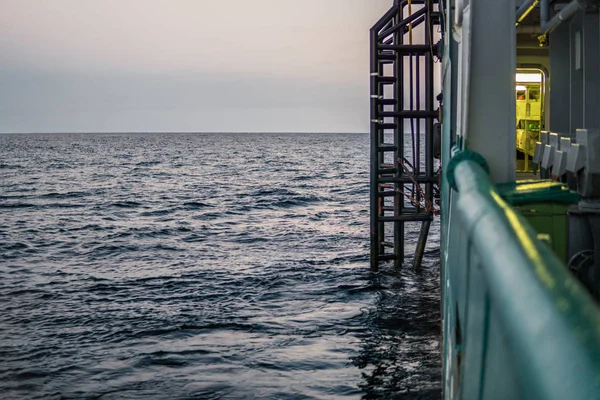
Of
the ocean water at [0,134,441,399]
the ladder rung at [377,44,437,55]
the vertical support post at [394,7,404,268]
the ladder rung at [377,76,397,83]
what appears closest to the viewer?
the ocean water at [0,134,441,399]

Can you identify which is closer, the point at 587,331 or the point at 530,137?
the point at 587,331

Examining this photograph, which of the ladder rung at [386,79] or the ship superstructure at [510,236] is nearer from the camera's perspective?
the ship superstructure at [510,236]

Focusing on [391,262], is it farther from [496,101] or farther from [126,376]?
[496,101]

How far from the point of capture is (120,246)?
2294cm

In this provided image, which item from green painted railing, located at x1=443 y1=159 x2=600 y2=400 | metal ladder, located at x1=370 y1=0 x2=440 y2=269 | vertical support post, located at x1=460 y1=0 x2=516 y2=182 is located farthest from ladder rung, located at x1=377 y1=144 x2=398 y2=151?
green painted railing, located at x1=443 y1=159 x2=600 y2=400

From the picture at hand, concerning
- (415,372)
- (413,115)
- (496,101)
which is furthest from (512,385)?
(413,115)

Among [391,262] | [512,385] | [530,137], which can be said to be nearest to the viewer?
[512,385]

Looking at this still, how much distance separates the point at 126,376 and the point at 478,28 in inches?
306

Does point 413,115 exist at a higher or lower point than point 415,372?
higher

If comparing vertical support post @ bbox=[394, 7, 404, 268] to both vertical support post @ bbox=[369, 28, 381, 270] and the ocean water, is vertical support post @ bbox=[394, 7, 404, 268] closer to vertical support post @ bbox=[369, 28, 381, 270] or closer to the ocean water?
vertical support post @ bbox=[369, 28, 381, 270]

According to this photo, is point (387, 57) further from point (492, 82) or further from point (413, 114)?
point (492, 82)

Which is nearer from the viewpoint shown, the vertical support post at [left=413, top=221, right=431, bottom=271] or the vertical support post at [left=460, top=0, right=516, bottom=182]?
the vertical support post at [left=460, top=0, right=516, bottom=182]

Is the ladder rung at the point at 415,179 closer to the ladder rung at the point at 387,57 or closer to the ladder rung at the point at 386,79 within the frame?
the ladder rung at the point at 386,79

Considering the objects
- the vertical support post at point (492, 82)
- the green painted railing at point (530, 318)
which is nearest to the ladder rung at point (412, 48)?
the vertical support post at point (492, 82)
